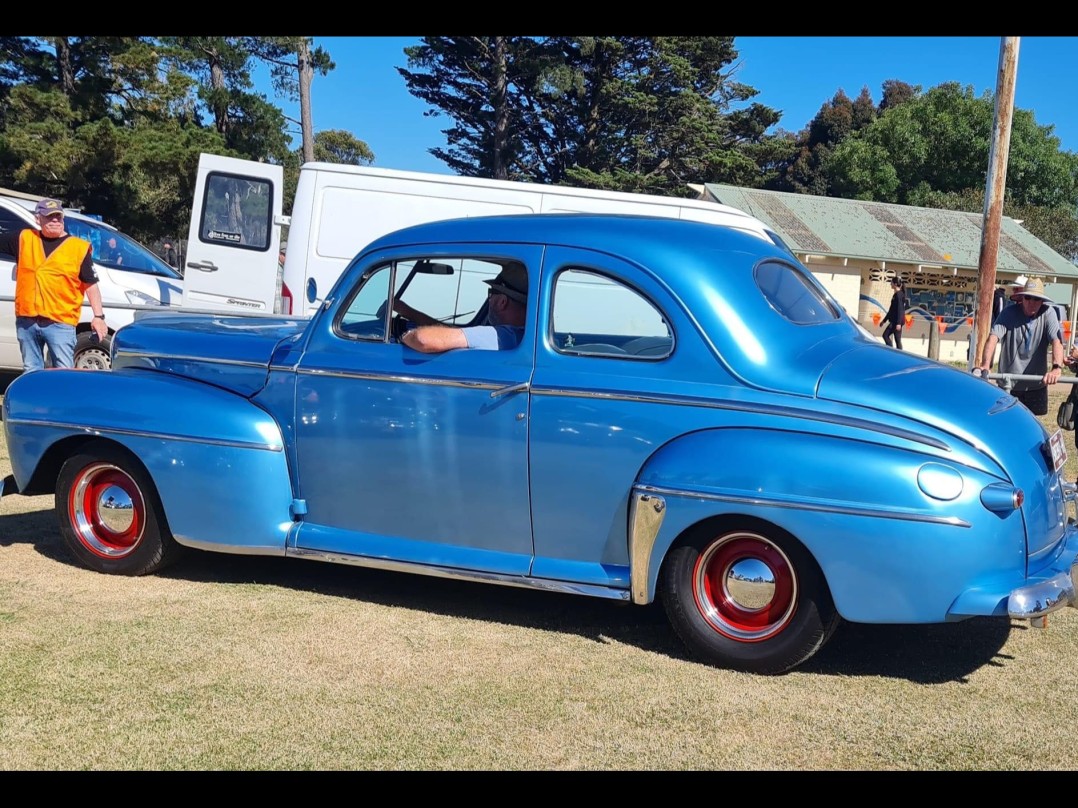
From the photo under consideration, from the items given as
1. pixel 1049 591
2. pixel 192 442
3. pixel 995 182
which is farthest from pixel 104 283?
pixel 1049 591

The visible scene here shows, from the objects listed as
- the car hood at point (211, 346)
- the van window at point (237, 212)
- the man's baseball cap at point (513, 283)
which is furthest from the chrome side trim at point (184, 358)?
the van window at point (237, 212)

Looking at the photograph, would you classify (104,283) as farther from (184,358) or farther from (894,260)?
(894,260)

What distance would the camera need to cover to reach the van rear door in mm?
12328

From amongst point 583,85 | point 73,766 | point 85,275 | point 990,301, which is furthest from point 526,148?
point 73,766

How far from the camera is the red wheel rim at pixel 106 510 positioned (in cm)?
533

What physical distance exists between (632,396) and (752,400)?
483mm

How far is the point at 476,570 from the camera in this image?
4.60 m

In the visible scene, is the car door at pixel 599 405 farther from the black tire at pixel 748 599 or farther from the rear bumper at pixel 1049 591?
the rear bumper at pixel 1049 591

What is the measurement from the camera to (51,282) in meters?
8.26

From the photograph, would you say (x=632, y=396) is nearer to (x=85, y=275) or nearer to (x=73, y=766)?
(x=73, y=766)

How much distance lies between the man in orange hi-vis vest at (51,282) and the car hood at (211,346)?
9.20 feet

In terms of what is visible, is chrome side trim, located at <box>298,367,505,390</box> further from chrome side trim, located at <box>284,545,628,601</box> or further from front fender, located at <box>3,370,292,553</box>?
chrome side trim, located at <box>284,545,628,601</box>

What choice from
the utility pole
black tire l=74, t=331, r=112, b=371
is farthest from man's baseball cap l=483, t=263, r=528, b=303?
the utility pole

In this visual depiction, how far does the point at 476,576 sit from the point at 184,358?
1992 millimetres
